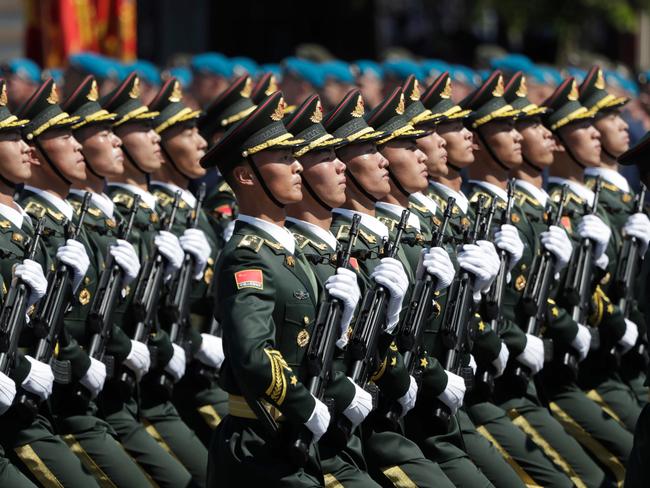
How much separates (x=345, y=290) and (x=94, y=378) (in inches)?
65.5

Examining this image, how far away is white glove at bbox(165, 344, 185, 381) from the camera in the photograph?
8.82 m

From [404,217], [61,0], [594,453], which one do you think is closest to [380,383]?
[404,217]

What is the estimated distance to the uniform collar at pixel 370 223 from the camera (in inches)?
314

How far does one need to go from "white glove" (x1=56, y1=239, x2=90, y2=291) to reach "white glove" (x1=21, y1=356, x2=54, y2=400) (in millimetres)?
498

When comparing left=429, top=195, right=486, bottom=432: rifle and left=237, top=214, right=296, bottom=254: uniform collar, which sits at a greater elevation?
left=237, top=214, right=296, bottom=254: uniform collar

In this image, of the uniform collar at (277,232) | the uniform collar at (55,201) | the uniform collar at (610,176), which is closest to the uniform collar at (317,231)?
the uniform collar at (277,232)

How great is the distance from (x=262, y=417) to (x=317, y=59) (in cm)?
985

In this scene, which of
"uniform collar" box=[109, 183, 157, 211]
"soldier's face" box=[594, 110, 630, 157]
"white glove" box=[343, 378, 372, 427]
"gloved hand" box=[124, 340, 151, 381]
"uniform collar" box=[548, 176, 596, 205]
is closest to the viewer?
"white glove" box=[343, 378, 372, 427]

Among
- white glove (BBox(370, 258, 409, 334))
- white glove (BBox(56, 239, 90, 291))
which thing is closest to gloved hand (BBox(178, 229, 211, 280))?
white glove (BBox(56, 239, 90, 291))

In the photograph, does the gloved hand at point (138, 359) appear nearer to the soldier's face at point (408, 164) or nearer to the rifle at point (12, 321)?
the rifle at point (12, 321)

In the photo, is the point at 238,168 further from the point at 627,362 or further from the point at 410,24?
the point at 410,24

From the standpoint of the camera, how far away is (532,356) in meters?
8.77

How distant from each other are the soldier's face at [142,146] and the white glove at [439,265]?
2.29m

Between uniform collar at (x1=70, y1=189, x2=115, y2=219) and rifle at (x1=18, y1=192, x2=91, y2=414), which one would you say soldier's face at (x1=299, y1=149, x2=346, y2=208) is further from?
uniform collar at (x1=70, y1=189, x2=115, y2=219)
